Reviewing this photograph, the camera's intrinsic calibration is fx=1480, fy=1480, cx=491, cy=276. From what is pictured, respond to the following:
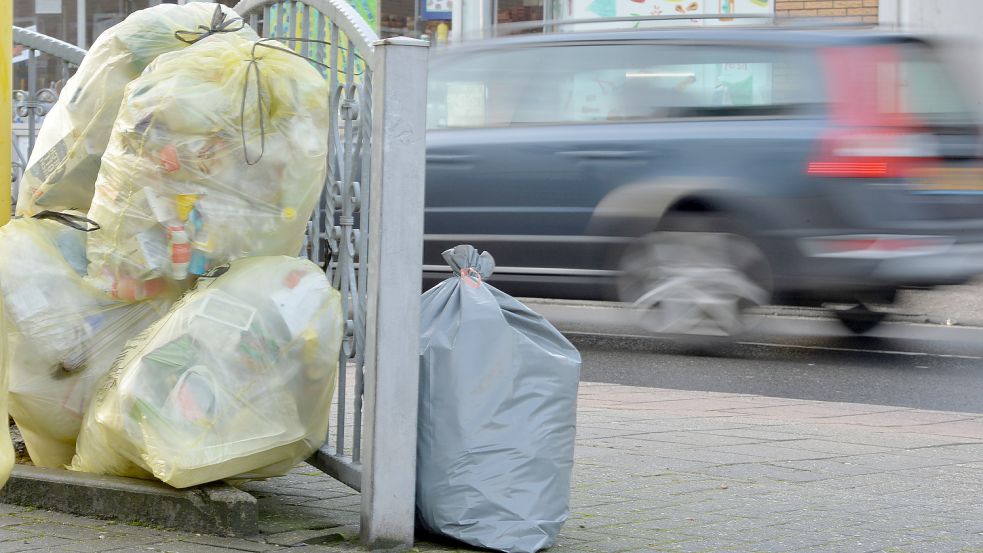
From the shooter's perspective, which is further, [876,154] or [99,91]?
[876,154]

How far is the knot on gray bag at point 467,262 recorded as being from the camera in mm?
3783

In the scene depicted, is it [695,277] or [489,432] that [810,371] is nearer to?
[695,277]

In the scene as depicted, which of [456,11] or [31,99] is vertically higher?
[456,11]

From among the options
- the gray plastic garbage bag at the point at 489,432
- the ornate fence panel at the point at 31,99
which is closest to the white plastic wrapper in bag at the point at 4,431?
the gray plastic garbage bag at the point at 489,432

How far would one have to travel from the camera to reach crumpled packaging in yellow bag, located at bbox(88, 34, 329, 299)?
3.70 m

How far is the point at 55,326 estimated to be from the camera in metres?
3.85

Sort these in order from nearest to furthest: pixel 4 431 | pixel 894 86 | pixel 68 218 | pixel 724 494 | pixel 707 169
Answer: pixel 4 431, pixel 68 218, pixel 724 494, pixel 894 86, pixel 707 169

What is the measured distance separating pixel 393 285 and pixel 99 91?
46.8 inches

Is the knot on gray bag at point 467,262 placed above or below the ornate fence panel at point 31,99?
below

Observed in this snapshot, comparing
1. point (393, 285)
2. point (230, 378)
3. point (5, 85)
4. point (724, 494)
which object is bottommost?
point (724, 494)

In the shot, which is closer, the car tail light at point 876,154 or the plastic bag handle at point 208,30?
the plastic bag handle at point 208,30

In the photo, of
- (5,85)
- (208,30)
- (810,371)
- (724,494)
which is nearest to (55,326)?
(5,85)

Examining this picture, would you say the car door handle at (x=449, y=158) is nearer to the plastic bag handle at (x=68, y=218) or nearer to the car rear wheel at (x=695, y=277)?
the car rear wheel at (x=695, y=277)

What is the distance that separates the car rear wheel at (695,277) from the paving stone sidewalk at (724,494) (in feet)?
6.55
